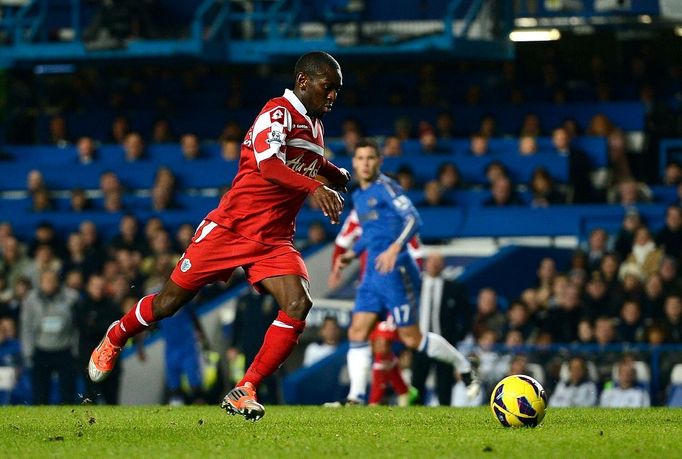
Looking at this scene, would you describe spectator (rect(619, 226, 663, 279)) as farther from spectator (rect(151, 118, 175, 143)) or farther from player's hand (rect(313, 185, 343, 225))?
player's hand (rect(313, 185, 343, 225))

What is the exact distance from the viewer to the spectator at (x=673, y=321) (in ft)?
47.7

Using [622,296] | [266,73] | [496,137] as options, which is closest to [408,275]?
[622,296]

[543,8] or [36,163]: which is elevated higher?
[543,8]

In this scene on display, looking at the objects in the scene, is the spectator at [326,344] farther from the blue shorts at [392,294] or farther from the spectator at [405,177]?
the blue shorts at [392,294]

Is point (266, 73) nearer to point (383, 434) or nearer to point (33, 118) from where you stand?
point (33, 118)

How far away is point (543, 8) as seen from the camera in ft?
70.4

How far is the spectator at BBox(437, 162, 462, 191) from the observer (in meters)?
18.9

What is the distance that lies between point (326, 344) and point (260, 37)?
7.23 meters

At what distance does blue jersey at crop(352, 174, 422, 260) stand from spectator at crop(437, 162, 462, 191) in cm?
652

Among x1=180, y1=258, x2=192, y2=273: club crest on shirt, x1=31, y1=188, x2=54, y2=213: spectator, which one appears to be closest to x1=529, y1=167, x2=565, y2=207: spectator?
x1=31, y1=188, x2=54, y2=213: spectator

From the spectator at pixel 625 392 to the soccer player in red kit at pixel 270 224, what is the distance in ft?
17.7

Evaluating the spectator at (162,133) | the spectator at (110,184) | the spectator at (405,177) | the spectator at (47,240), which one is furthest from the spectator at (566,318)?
the spectator at (162,133)

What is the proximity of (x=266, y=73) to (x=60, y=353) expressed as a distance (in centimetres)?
945

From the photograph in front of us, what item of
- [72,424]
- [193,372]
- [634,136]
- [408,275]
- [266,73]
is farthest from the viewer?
[266,73]
